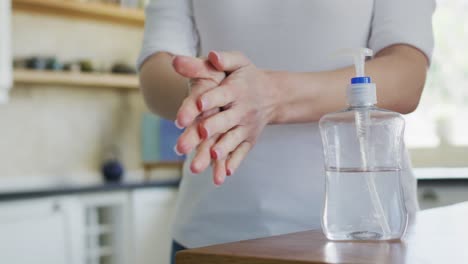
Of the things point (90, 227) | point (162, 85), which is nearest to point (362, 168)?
point (162, 85)

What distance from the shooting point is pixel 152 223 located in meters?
3.70

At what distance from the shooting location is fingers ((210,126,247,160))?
78 centimetres

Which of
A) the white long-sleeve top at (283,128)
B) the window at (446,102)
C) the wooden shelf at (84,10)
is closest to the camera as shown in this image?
the white long-sleeve top at (283,128)

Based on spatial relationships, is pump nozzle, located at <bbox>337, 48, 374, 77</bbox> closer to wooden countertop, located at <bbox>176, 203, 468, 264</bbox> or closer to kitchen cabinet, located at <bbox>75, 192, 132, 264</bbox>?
wooden countertop, located at <bbox>176, 203, 468, 264</bbox>

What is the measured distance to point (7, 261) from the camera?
303cm

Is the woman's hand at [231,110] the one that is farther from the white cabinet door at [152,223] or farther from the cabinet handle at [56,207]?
the white cabinet door at [152,223]

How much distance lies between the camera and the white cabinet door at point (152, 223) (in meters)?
3.60

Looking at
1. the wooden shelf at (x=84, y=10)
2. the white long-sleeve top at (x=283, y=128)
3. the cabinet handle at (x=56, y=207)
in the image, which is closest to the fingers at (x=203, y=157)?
the white long-sleeve top at (x=283, y=128)

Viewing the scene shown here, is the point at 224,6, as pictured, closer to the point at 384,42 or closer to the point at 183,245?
the point at 384,42

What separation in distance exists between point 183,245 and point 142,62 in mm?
336

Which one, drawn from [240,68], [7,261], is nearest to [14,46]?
[7,261]

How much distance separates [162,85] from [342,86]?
0.33 meters

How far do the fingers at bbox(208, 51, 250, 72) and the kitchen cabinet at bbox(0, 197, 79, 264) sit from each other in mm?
2390

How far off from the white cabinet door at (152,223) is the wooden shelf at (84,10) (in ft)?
3.44
